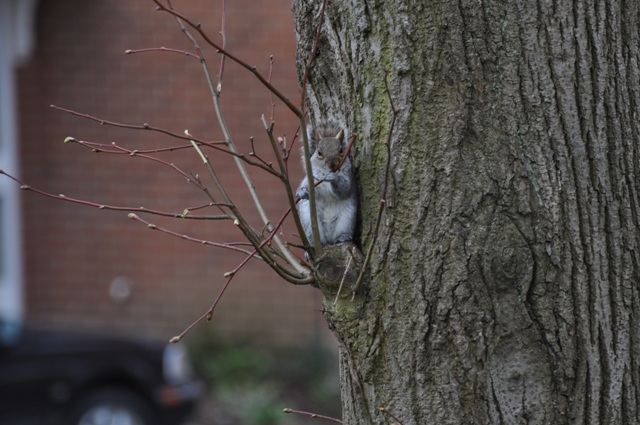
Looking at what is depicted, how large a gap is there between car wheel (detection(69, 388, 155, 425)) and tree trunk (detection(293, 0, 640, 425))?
4.55m

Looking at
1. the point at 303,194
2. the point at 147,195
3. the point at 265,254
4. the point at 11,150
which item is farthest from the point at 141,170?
the point at 265,254

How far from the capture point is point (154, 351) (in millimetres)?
6836

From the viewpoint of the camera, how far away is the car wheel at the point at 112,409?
6441mm

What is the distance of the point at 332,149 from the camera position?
2561mm

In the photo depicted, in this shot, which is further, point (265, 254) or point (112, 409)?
point (112, 409)

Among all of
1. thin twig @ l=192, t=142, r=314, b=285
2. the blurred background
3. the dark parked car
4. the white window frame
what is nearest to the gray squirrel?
thin twig @ l=192, t=142, r=314, b=285

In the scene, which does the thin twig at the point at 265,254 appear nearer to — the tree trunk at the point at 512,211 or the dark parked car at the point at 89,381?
the tree trunk at the point at 512,211

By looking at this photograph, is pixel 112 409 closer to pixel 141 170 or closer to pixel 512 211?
pixel 141 170

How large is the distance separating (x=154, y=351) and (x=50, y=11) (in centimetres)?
388

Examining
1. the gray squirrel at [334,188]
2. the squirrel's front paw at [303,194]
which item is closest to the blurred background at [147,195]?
the squirrel's front paw at [303,194]

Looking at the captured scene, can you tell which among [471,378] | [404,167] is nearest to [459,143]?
[404,167]

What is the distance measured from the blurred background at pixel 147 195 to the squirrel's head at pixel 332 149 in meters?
5.37

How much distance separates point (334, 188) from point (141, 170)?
250 inches

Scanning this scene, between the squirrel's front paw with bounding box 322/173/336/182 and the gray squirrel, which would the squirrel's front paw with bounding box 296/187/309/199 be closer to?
the gray squirrel
